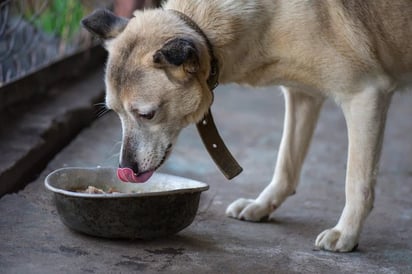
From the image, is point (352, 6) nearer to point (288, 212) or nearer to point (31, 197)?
point (288, 212)

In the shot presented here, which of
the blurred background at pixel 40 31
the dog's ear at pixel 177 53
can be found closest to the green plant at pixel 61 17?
the blurred background at pixel 40 31

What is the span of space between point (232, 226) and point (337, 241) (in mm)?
564

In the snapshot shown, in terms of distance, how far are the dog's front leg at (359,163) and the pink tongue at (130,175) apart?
0.85 m

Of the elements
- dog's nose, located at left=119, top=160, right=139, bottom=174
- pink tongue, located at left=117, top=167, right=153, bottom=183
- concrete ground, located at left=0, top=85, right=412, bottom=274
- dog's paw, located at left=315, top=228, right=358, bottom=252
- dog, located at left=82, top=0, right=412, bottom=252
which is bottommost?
concrete ground, located at left=0, top=85, right=412, bottom=274

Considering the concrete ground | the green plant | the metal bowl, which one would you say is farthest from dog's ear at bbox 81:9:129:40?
the green plant

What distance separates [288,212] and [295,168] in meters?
0.25

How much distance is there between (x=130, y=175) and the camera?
3.57 metres

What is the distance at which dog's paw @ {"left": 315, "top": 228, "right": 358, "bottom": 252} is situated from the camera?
12.1 ft

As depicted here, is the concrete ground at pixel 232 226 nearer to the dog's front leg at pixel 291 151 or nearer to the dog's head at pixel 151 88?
the dog's front leg at pixel 291 151

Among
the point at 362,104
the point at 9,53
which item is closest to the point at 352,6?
the point at 362,104

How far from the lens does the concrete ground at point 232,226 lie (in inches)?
132

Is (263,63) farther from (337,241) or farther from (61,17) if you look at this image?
(61,17)

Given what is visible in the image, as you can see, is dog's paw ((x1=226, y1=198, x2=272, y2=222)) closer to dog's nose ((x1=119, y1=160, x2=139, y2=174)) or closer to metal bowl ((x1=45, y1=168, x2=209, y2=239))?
metal bowl ((x1=45, y1=168, x2=209, y2=239))

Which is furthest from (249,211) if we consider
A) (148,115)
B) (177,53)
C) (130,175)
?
(177,53)
